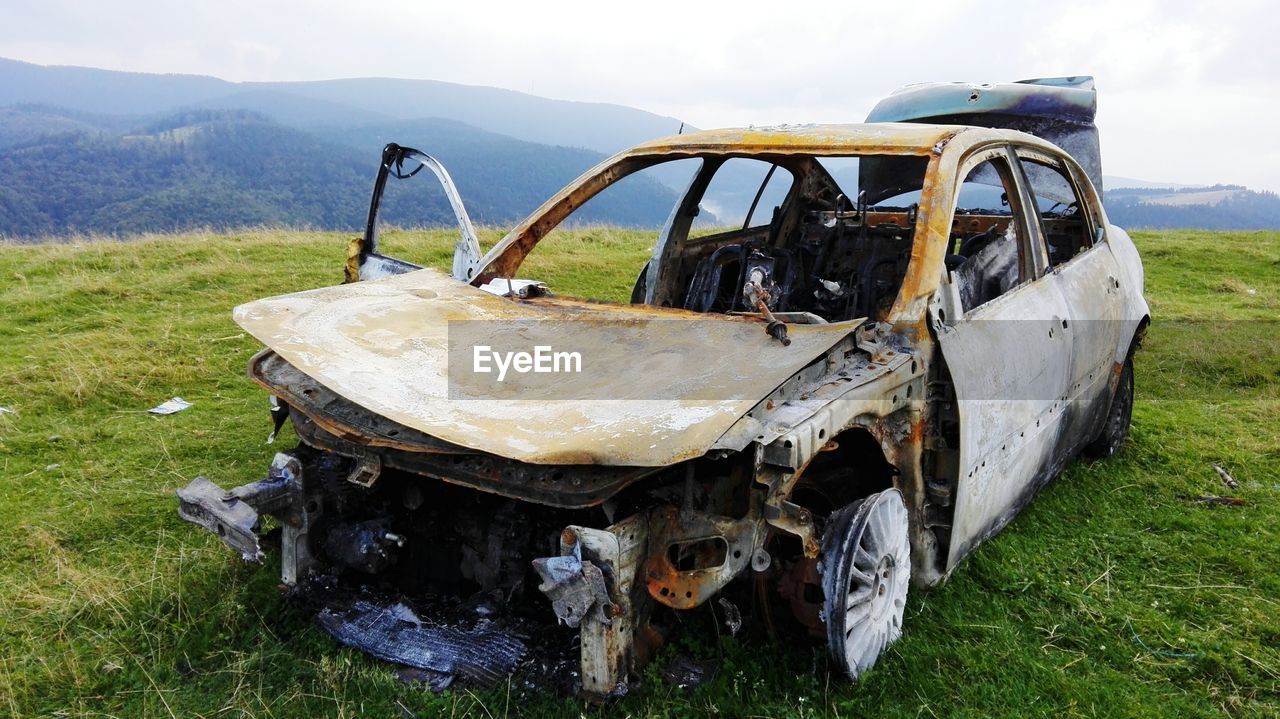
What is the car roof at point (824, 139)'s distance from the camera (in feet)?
11.0

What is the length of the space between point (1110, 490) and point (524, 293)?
293 centimetres

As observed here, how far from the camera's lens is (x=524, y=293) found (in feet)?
12.3

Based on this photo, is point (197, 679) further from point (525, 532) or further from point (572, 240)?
point (572, 240)

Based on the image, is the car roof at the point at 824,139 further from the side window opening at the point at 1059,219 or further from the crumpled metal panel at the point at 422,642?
the crumpled metal panel at the point at 422,642

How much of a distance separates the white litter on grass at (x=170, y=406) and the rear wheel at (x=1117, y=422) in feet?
17.3

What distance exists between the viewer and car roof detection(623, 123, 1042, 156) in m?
3.36

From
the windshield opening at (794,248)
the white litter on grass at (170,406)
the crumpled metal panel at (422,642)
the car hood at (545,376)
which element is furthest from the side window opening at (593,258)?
the crumpled metal panel at (422,642)

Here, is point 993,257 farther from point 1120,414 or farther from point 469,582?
point 469,582

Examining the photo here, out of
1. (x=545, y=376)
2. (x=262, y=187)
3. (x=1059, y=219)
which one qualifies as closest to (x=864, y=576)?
(x=545, y=376)

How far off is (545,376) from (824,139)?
57.7 inches

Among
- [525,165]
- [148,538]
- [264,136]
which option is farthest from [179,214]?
[148,538]

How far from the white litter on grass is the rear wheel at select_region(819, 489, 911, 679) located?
4.68 metres

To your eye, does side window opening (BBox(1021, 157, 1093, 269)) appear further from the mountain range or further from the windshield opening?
the mountain range

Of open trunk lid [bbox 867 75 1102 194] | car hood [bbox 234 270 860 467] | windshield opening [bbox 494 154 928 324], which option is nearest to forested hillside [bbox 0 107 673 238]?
open trunk lid [bbox 867 75 1102 194]
